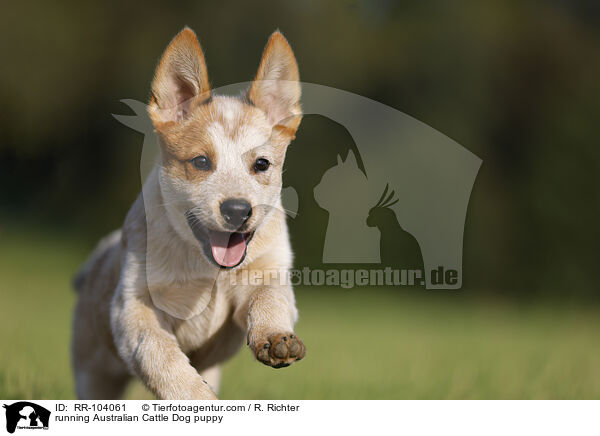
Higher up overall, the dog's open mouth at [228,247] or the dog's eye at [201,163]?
the dog's eye at [201,163]

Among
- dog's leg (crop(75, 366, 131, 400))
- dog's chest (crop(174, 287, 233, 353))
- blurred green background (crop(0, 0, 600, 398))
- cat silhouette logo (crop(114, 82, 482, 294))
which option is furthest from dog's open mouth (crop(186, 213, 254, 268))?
blurred green background (crop(0, 0, 600, 398))

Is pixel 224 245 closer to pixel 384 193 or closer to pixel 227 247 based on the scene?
Answer: pixel 227 247

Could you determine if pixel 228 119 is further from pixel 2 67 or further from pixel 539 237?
pixel 539 237

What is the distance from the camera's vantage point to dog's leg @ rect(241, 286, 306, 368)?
7.88 feet

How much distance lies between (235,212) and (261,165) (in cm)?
39

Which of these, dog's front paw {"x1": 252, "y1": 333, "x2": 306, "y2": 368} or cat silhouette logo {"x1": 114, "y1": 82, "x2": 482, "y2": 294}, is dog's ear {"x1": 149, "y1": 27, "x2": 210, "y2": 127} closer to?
dog's front paw {"x1": 252, "y1": 333, "x2": 306, "y2": 368}

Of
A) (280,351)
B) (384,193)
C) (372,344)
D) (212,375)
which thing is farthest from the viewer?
(372,344)

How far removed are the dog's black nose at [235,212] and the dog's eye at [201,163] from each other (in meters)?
0.32

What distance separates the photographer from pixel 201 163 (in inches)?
114

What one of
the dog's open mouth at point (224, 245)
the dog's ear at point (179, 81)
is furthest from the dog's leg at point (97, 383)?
the dog's ear at point (179, 81)

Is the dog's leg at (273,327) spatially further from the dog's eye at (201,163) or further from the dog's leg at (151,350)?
the dog's eye at (201,163)

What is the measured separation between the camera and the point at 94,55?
35.8 ft
